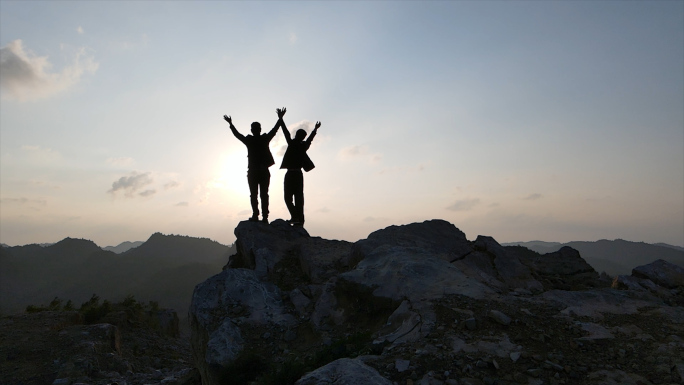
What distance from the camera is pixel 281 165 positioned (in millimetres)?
9727

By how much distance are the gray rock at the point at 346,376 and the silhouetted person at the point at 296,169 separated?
654 centimetres

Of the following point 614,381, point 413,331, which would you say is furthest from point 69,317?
point 614,381

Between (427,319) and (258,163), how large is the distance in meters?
6.27

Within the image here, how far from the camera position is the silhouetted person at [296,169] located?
380 inches

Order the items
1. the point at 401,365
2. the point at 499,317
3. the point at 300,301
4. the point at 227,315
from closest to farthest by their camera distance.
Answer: the point at 401,365 → the point at 499,317 → the point at 227,315 → the point at 300,301

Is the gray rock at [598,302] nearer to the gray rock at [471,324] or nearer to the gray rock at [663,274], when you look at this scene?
the gray rock at [471,324]

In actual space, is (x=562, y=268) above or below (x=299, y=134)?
below

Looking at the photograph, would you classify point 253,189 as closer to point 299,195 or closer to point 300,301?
point 299,195

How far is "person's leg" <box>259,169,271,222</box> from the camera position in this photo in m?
9.51

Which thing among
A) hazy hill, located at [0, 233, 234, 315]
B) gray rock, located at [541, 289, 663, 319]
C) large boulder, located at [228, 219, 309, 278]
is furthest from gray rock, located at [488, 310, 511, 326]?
hazy hill, located at [0, 233, 234, 315]

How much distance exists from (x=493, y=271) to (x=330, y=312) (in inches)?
141

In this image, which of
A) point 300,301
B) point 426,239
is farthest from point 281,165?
point 300,301

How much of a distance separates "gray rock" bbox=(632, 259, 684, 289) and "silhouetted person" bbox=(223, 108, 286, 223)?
7.84 metres

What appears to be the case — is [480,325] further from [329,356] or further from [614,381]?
[329,356]
